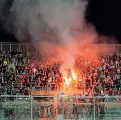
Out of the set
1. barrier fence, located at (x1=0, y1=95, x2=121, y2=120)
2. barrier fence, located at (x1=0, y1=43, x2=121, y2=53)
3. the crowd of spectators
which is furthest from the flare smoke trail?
barrier fence, located at (x1=0, y1=95, x2=121, y2=120)

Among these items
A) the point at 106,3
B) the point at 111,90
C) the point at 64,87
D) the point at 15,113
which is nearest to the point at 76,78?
the point at 64,87

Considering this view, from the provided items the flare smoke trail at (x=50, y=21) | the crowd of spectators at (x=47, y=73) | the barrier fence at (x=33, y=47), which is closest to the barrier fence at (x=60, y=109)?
the flare smoke trail at (x=50, y=21)

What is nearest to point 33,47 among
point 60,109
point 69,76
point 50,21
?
point 50,21

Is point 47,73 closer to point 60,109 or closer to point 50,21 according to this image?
point 50,21

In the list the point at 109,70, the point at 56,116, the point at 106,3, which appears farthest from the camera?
the point at 109,70

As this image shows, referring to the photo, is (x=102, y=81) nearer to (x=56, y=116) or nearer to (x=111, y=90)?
(x=111, y=90)

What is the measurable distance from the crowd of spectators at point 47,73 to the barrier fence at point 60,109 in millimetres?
6150

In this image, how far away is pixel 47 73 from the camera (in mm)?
18422

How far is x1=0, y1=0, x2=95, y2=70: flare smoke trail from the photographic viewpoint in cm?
1681

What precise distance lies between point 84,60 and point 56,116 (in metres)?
8.02

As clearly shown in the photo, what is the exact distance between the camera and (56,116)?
10.9 meters

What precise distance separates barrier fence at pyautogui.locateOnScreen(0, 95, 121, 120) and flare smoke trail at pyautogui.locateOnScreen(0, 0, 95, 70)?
5954mm

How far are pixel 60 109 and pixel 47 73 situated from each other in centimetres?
763

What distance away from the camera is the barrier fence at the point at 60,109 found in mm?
10820
